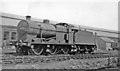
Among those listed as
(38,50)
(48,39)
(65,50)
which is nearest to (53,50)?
(48,39)

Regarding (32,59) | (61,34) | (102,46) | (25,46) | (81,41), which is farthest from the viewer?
(102,46)

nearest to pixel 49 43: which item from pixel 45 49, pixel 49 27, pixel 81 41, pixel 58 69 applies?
pixel 45 49

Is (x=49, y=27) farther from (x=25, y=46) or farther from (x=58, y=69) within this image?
(x=58, y=69)

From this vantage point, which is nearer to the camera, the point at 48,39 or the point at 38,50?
the point at 38,50

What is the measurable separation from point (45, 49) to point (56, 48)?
1.20m

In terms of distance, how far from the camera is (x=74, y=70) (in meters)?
7.95

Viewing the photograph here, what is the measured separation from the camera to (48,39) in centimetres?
1461

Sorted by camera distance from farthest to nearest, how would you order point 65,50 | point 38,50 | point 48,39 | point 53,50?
1. point 65,50
2. point 53,50
3. point 48,39
4. point 38,50

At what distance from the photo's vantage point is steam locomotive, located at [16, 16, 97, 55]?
13.7 m

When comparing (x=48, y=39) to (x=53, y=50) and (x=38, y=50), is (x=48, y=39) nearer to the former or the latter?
(x=53, y=50)

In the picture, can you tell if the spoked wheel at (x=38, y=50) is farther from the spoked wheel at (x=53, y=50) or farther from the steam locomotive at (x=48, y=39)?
the spoked wheel at (x=53, y=50)

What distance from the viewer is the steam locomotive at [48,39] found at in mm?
13742

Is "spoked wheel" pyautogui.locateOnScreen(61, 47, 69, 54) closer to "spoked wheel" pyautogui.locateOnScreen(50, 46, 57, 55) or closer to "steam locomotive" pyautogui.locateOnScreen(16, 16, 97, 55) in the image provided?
"steam locomotive" pyautogui.locateOnScreen(16, 16, 97, 55)

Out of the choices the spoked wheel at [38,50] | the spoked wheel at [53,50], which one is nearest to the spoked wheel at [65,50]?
the spoked wheel at [53,50]
